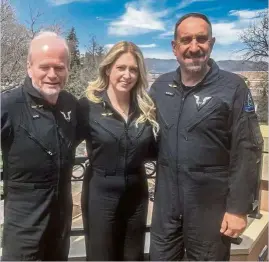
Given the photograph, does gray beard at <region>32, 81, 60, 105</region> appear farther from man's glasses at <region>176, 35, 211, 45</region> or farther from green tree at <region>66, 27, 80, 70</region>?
man's glasses at <region>176, 35, 211, 45</region>

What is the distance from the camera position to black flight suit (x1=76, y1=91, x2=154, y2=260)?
4.57ft

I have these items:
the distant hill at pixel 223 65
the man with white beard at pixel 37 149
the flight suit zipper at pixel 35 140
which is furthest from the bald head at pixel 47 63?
the distant hill at pixel 223 65

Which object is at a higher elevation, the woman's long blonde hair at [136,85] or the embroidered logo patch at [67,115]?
the woman's long blonde hair at [136,85]

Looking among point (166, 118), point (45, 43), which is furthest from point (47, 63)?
point (166, 118)

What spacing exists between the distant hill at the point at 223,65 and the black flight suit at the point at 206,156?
0.25 ft

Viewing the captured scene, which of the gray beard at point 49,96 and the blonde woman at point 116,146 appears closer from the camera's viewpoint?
the gray beard at point 49,96

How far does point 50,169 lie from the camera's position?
126 cm

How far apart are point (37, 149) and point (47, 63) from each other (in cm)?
31

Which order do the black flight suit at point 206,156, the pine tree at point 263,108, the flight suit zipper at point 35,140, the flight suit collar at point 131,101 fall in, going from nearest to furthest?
the flight suit zipper at point 35,140
the black flight suit at point 206,156
the flight suit collar at point 131,101
the pine tree at point 263,108

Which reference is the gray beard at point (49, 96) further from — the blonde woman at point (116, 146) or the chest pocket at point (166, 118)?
the chest pocket at point (166, 118)

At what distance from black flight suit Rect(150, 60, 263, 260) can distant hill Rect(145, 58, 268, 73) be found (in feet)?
0.25

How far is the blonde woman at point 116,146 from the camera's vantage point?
4.58ft

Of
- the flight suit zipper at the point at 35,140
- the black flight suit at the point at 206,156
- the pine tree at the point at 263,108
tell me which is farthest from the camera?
the pine tree at the point at 263,108

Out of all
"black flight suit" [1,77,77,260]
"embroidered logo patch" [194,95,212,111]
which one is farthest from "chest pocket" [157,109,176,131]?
"black flight suit" [1,77,77,260]
